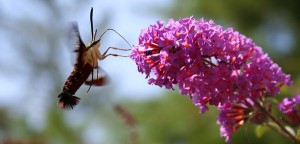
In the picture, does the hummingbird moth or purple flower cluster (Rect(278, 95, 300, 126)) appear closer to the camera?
the hummingbird moth

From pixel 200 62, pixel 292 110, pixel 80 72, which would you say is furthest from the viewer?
pixel 292 110

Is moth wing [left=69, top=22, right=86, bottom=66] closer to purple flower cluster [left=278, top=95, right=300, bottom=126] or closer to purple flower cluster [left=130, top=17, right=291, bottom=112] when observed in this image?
purple flower cluster [left=130, top=17, right=291, bottom=112]

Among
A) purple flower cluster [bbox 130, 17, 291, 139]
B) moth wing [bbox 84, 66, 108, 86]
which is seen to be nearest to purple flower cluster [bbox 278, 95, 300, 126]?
purple flower cluster [bbox 130, 17, 291, 139]

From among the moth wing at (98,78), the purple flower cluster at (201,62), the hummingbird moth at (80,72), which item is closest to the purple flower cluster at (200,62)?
the purple flower cluster at (201,62)

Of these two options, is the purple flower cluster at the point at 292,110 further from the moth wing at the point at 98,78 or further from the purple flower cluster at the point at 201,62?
the moth wing at the point at 98,78

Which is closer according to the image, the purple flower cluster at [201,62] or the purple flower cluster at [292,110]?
the purple flower cluster at [201,62]

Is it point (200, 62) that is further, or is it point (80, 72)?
point (80, 72)

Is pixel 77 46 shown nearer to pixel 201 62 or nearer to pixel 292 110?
pixel 201 62

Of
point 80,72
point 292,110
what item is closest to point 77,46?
point 80,72
